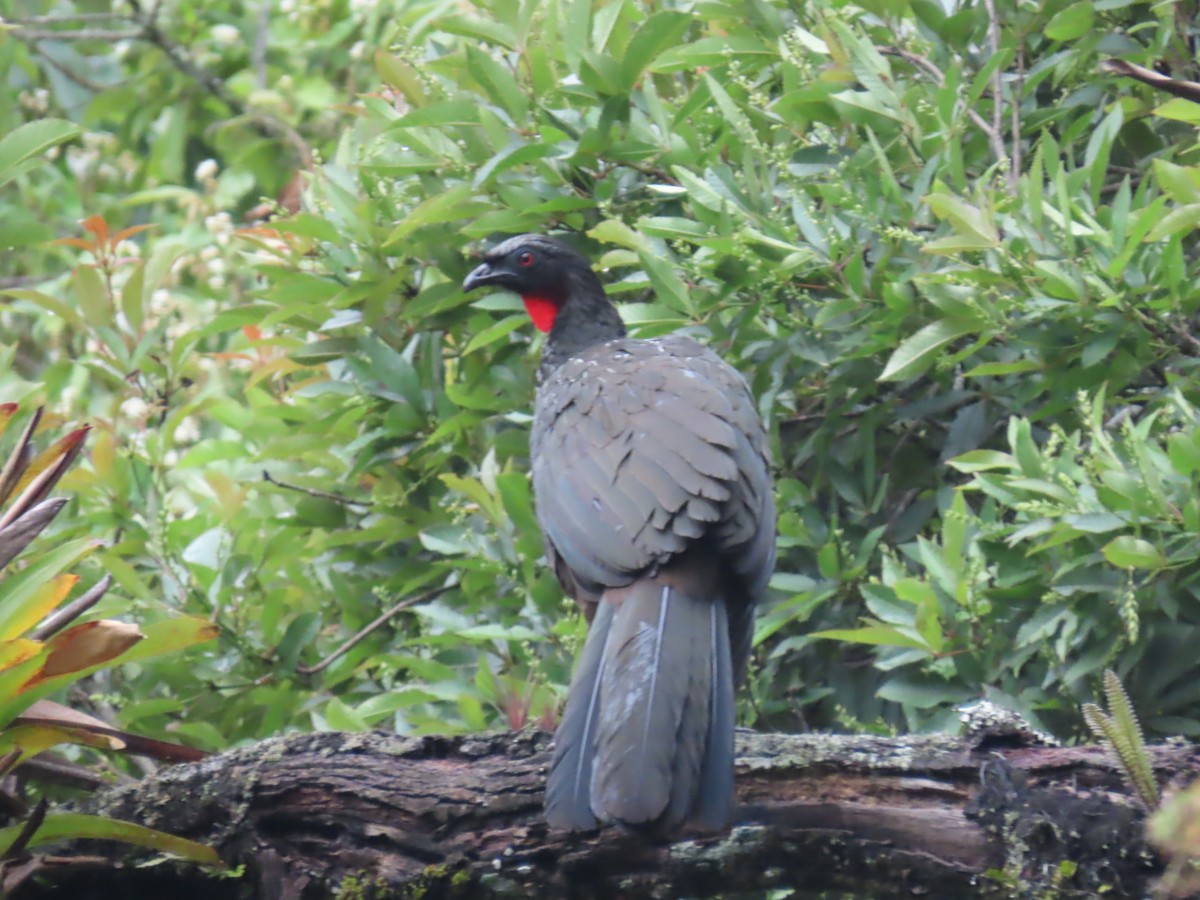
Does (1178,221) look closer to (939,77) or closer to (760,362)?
(939,77)

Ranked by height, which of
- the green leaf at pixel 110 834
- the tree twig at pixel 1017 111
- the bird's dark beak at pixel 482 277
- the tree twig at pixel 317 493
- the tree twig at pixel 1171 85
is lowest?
the green leaf at pixel 110 834

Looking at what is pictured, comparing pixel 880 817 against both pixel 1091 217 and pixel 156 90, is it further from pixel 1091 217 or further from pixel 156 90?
pixel 156 90

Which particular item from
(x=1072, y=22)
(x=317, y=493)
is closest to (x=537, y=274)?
(x=317, y=493)

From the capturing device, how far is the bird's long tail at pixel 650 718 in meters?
2.35

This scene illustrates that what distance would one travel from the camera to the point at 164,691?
4082 millimetres

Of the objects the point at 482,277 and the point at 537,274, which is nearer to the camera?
the point at 482,277

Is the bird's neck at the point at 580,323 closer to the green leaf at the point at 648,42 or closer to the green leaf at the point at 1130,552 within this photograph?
the green leaf at the point at 648,42

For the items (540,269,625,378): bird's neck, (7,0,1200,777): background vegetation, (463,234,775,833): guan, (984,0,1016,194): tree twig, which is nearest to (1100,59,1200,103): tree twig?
(7,0,1200,777): background vegetation

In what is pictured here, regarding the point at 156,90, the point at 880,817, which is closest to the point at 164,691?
the point at 880,817

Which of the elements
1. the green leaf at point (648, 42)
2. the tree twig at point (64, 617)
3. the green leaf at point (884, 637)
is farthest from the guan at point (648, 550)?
the tree twig at point (64, 617)

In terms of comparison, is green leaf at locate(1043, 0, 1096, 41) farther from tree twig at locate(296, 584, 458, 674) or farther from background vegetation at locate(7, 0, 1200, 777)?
tree twig at locate(296, 584, 458, 674)

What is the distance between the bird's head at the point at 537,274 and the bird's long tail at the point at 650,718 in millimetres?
1369

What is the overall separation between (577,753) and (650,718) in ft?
0.51

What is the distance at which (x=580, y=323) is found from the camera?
4.13 m
